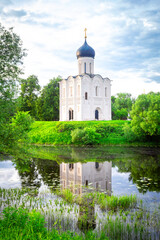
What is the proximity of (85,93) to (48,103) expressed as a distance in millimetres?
9686

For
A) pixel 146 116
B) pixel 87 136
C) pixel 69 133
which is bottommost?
pixel 87 136

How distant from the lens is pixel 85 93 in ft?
125

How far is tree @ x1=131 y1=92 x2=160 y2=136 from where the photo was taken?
23.9 m

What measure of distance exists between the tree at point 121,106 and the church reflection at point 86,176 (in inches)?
1534

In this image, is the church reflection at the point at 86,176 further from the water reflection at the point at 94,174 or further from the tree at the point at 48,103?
the tree at the point at 48,103

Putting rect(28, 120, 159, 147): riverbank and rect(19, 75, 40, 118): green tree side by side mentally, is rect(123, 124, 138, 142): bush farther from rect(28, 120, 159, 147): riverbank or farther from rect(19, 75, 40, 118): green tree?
rect(19, 75, 40, 118): green tree

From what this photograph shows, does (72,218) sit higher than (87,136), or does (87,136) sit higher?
(87,136)

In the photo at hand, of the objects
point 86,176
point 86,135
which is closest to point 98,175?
point 86,176

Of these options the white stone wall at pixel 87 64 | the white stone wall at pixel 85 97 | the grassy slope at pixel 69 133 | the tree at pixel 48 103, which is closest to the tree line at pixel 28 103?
the tree at pixel 48 103

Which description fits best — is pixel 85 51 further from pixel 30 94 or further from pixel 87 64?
pixel 30 94

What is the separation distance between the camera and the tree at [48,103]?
44.7m

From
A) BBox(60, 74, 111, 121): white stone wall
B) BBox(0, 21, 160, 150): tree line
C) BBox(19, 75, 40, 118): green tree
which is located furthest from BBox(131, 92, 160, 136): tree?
BBox(19, 75, 40, 118): green tree

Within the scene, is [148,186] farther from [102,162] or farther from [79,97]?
[79,97]

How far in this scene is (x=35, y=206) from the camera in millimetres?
7789
